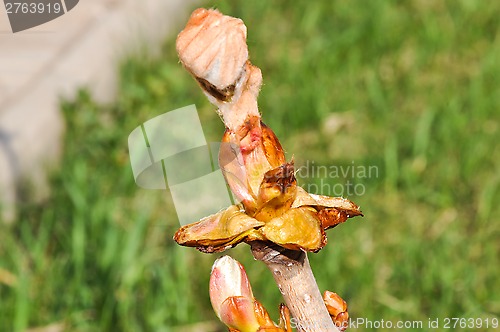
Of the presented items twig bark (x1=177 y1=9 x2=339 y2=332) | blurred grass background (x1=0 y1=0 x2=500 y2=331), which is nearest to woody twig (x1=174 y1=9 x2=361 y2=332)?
twig bark (x1=177 y1=9 x2=339 y2=332)

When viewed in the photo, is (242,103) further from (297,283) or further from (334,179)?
(334,179)

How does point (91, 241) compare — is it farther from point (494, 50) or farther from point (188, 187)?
point (494, 50)

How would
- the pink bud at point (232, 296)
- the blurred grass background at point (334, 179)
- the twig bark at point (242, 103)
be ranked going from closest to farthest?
the twig bark at point (242, 103) → the pink bud at point (232, 296) → the blurred grass background at point (334, 179)

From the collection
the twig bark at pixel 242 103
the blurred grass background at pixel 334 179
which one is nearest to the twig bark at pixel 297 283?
the twig bark at pixel 242 103

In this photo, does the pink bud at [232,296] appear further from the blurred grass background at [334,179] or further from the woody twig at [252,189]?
the blurred grass background at [334,179]

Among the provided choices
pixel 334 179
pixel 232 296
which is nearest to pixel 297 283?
pixel 232 296

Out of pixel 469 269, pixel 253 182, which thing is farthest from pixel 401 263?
pixel 253 182

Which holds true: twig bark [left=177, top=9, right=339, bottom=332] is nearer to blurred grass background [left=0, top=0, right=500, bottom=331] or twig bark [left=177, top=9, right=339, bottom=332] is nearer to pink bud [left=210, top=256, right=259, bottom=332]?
pink bud [left=210, top=256, right=259, bottom=332]
